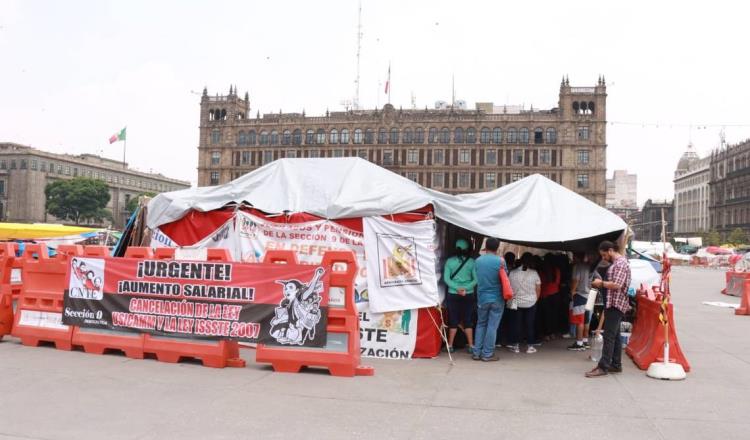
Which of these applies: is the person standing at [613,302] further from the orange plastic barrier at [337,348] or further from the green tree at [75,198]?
the green tree at [75,198]

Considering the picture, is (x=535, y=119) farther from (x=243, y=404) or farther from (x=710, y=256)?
(x=243, y=404)

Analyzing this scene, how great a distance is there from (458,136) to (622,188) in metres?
109

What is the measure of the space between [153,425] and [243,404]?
1009mm

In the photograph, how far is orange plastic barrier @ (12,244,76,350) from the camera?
8867mm

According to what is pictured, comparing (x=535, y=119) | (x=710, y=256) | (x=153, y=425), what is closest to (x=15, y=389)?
(x=153, y=425)

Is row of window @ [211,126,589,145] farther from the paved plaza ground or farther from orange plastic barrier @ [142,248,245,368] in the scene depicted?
orange plastic barrier @ [142,248,245,368]

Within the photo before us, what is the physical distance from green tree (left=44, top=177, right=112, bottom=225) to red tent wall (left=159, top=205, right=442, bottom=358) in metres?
101

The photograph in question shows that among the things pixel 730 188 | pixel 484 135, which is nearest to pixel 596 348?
pixel 484 135

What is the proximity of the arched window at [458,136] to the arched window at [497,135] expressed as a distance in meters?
4.78

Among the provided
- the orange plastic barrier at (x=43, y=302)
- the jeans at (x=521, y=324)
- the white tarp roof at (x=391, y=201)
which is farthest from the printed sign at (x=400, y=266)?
the orange plastic barrier at (x=43, y=302)

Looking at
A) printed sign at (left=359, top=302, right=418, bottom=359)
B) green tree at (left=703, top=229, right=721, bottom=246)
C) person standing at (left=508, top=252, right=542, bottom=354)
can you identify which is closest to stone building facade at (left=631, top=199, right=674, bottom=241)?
green tree at (left=703, top=229, right=721, bottom=246)

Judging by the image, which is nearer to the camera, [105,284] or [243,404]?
[243,404]

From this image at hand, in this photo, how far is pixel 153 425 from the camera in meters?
5.30

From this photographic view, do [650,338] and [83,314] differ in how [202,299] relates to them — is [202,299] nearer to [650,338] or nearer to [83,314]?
[83,314]
